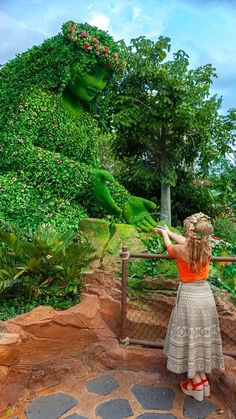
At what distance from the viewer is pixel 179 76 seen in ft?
29.2

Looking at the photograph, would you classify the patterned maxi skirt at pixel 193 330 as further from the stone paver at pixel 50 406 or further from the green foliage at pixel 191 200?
the green foliage at pixel 191 200

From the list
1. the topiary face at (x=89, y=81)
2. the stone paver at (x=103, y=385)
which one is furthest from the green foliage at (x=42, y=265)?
the topiary face at (x=89, y=81)

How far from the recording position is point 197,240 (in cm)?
307

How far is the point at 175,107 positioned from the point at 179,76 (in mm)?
924

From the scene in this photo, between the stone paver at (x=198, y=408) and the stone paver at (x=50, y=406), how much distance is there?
92 cm

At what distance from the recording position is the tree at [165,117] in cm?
857

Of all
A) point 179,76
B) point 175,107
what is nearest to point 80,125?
point 175,107

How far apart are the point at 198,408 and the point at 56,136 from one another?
4.16 m

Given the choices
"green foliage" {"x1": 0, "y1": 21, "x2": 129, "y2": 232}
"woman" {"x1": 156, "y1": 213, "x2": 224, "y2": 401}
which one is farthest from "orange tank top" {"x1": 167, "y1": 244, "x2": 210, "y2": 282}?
"green foliage" {"x1": 0, "y1": 21, "x2": 129, "y2": 232}

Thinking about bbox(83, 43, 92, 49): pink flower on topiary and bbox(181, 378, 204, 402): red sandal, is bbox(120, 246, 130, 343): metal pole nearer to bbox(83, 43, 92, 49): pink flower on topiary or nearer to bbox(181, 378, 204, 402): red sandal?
bbox(181, 378, 204, 402): red sandal

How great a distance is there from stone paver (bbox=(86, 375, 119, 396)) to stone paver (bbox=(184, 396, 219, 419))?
2.10 ft

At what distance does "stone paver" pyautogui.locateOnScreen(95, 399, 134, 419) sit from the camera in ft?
10.6

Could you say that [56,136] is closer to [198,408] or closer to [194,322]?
[194,322]

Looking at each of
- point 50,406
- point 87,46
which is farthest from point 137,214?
point 50,406
